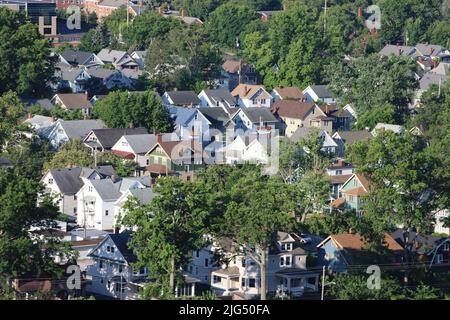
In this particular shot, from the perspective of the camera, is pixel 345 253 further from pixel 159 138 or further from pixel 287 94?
pixel 287 94

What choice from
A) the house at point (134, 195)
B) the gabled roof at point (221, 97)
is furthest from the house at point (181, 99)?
the house at point (134, 195)

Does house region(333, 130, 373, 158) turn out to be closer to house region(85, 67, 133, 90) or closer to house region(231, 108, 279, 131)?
house region(231, 108, 279, 131)

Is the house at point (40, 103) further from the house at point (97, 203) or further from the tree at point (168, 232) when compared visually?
the tree at point (168, 232)

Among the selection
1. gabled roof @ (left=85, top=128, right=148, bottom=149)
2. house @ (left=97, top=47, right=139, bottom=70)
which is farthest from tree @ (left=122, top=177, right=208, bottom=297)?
house @ (left=97, top=47, right=139, bottom=70)

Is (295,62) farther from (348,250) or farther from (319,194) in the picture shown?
(348,250)

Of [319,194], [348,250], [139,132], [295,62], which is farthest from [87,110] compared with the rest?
[348,250]

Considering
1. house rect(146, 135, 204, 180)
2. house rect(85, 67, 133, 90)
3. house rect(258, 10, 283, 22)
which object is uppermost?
house rect(258, 10, 283, 22)

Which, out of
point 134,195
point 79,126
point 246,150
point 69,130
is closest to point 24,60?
point 79,126
